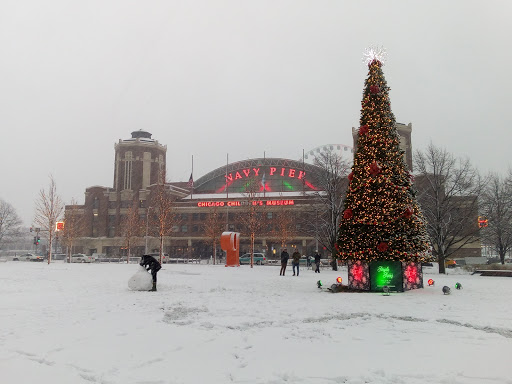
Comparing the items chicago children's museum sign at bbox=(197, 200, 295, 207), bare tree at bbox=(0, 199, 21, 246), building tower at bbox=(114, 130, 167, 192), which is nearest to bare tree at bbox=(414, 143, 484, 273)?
chicago children's museum sign at bbox=(197, 200, 295, 207)

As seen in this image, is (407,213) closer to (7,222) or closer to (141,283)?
(141,283)

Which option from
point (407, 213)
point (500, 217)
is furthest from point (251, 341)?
point (500, 217)

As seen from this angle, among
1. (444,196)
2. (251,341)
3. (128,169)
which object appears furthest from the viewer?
(128,169)

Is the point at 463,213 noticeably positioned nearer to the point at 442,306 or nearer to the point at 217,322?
the point at 442,306

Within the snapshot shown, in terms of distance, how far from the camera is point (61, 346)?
669 cm

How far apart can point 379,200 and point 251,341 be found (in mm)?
10885

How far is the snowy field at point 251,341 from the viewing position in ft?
17.6

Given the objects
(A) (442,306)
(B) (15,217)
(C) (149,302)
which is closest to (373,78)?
(A) (442,306)

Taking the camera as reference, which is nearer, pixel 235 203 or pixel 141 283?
pixel 141 283

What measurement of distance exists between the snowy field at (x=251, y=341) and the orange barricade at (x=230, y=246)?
25883 millimetres

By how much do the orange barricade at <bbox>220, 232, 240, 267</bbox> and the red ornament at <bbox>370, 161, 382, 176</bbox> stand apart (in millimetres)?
23707

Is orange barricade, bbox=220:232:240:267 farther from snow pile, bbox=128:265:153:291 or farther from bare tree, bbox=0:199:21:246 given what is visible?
bare tree, bbox=0:199:21:246

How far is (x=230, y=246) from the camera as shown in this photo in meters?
38.8

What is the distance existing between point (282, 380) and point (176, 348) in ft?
7.38
